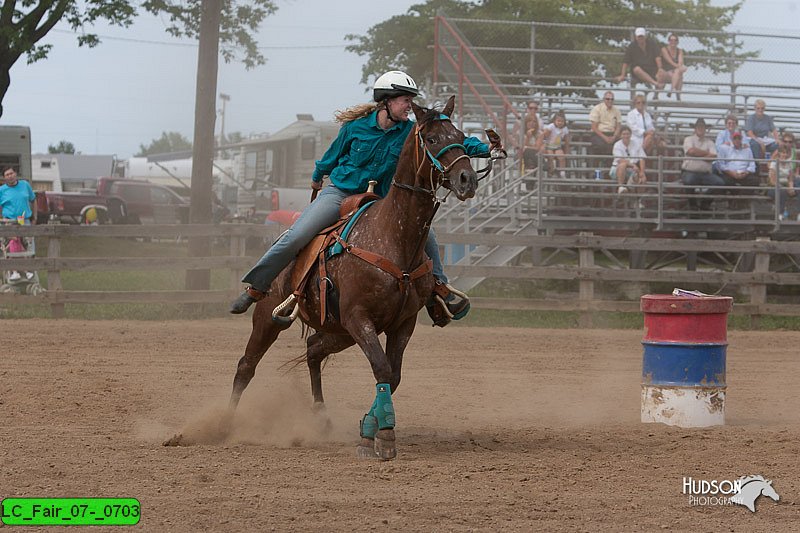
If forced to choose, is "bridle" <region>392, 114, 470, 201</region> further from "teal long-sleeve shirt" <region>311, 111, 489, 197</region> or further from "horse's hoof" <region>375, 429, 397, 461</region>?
"horse's hoof" <region>375, 429, 397, 461</region>

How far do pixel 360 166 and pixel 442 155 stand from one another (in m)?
1.21

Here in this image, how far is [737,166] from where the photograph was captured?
18562mm

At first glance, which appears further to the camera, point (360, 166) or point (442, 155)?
point (360, 166)

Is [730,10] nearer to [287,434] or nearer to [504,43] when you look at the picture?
[504,43]

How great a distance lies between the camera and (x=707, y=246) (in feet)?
54.4

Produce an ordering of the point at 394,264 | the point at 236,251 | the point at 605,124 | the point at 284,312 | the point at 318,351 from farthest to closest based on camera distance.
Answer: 1. the point at 605,124
2. the point at 236,251
3. the point at 318,351
4. the point at 284,312
5. the point at 394,264

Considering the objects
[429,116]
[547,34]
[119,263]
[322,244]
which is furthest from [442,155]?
[547,34]

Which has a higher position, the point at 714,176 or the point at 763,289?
the point at 714,176

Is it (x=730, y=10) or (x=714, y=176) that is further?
(x=730, y=10)

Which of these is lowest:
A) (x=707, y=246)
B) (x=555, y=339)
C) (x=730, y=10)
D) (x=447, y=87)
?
(x=555, y=339)

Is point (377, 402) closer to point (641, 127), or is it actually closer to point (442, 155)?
point (442, 155)

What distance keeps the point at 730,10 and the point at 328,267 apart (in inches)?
1167

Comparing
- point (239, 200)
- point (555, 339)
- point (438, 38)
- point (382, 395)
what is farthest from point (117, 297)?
point (239, 200)

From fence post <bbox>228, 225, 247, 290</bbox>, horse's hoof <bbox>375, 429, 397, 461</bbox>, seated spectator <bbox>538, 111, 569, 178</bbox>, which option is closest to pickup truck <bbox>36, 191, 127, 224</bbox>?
fence post <bbox>228, 225, 247, 290</bbox>
